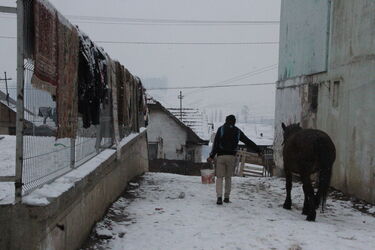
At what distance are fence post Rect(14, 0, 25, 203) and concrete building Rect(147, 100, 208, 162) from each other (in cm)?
2818

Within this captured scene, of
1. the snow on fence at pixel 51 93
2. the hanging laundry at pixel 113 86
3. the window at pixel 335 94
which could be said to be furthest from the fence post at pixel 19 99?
the window at pixel 335 94

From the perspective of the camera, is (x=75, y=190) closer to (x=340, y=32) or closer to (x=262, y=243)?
(x=262, y=243)

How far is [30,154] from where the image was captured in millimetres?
3803

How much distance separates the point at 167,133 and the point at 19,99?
28.6 metres

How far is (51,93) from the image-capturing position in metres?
4.23

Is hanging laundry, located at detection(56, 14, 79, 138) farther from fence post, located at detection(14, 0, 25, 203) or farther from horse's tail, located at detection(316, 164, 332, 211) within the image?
horse's tail, located at detection(316, 164, 332, 211)

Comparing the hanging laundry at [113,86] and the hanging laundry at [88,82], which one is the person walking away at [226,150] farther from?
the hanging laundry at [88,82]

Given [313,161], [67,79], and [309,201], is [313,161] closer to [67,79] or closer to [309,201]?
[309,201]

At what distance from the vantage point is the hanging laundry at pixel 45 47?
371 centimetres

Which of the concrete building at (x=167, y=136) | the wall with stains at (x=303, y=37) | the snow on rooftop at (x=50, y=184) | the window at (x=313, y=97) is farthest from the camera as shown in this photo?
the concrete building at (x=167, y=136)

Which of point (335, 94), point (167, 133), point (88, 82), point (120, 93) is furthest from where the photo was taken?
point (167, 133)

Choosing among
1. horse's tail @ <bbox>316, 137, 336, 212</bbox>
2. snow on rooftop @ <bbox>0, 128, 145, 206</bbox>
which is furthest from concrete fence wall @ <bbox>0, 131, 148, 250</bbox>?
horse's tail @ <bbox>316, 137, 336, 212</bbox>

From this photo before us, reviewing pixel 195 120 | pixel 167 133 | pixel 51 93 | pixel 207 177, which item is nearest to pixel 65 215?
pixel 51 93

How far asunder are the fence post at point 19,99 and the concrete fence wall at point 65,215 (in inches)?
7.1
